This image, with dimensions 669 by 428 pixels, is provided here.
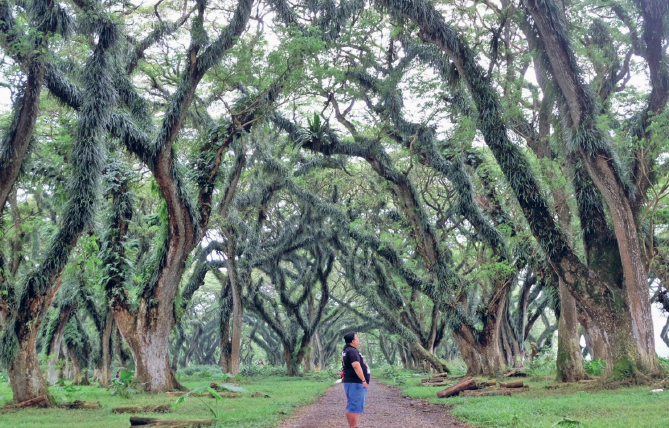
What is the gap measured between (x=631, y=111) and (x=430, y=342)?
530 inches

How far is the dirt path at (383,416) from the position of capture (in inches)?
327

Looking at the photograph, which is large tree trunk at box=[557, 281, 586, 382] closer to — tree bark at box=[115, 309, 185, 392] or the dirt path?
the dirt path

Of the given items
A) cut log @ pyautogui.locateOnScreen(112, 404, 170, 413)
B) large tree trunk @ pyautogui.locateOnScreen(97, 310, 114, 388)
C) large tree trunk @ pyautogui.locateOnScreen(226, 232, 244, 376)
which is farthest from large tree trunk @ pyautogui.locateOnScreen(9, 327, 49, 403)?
large tree trunk @ pyautogui.locateOnScreen(97, 310, 114, 388)

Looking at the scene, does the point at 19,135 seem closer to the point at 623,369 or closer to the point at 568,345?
the point at 623,369

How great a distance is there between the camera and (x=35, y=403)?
33.8ft

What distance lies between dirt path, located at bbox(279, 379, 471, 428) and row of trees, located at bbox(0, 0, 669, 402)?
3.59 m

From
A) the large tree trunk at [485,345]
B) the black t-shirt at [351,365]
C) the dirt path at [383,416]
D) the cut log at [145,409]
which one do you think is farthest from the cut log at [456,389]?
the cut log at [145,409]

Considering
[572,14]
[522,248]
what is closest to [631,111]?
[572,14]

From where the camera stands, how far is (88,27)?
10.7 meters

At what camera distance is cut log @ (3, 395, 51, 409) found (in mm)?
10115

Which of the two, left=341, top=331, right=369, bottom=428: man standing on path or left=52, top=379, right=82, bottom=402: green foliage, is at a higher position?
left=341, top=331, right=369, bottom=428: man standing on path

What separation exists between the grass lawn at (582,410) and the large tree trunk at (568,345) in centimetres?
167

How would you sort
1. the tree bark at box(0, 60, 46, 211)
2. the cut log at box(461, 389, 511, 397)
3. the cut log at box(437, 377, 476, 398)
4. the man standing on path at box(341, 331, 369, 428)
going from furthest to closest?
the cut log at box(437, 377, 476, 398) → the cut log at box(461, 389, 511, 397) → the tree bark at box(0, 60, 46, 211) → the man standing on path at box(341, 331, 369, 428)

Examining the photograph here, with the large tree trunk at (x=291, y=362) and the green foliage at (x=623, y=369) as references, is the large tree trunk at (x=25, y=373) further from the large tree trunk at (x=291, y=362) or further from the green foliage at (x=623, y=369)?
the large tree trunk at (x=291, y=362)
